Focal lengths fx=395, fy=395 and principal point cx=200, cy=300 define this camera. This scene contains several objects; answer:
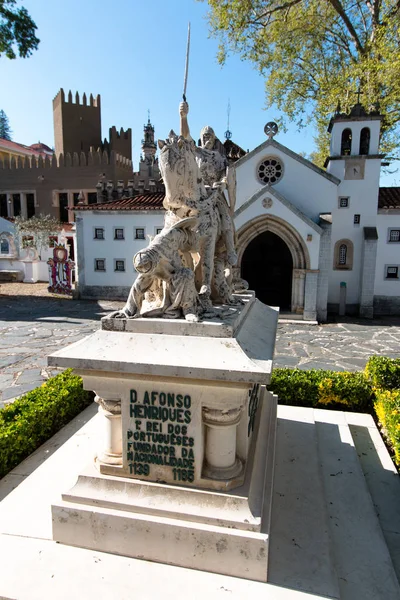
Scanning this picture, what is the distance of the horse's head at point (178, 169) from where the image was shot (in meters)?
3.50

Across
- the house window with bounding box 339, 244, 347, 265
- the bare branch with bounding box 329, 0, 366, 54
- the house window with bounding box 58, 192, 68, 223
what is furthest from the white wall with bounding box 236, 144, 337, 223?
the house window with bounding box 58, 192, 68, 223

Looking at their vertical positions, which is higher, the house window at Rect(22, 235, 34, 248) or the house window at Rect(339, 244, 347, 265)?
the house window at Rect(22, 235, 34, 248)

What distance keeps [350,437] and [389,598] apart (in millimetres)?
2408

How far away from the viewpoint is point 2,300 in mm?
18219

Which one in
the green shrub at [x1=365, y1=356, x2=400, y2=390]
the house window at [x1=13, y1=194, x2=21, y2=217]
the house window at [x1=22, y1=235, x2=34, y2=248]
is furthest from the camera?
the house window at [x1=13, y1=194, x2=21, y2=217]

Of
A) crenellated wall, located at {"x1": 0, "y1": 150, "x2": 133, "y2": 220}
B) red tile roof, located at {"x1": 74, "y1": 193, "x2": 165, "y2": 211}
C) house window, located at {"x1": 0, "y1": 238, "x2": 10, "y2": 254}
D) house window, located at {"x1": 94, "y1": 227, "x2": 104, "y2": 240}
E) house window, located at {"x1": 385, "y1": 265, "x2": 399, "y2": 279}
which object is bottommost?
house window, located at {"x1": 385, "y1": 265, "x2": 399, "y2": 279}

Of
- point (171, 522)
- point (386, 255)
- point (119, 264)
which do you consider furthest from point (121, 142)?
point (171, 522)

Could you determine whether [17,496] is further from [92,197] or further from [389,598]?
[92,197]

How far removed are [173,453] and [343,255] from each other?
49.0 feet

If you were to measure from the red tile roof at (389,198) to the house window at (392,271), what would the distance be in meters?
2.46

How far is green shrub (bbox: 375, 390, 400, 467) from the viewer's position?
4594mm

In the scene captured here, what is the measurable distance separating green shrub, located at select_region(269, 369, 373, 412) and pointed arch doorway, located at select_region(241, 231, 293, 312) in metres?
12.6

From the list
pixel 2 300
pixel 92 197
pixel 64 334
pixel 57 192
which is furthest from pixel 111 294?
pixel 57 192

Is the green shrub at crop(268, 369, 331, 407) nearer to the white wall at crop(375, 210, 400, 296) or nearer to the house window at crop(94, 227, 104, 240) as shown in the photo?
the white wall at crop(375, 210, 400, 296)
